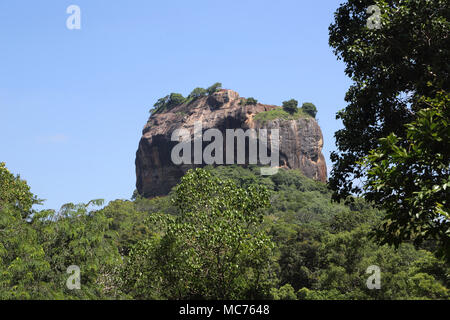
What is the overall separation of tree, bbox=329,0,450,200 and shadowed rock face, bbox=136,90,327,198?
265 ft

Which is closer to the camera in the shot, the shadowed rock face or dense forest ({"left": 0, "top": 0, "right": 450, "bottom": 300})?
dense forest ({"left": 0, "top": 0, "right": 450, "bottom": 300})

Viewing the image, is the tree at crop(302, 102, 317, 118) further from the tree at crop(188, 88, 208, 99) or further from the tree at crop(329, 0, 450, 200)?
the tree at crop(329, 0, 450, 200)

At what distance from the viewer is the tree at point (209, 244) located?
1478cm

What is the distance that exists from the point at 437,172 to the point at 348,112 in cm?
383

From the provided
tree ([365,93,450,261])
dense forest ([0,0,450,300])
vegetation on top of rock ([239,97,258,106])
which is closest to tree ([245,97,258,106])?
vegetation on top of rock ([239,97,258,106])

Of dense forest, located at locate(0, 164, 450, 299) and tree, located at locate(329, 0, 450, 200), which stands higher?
tree, located at locate(329, 0, 450, 200)

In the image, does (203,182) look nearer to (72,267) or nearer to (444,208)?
(72,267)

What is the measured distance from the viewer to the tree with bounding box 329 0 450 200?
410 inches

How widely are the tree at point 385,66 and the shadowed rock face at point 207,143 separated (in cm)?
8082

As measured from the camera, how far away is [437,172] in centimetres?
849

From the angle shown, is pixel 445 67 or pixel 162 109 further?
pixel 162 109

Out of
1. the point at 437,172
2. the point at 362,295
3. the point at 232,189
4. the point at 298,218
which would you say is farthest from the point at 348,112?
the point at 298,218

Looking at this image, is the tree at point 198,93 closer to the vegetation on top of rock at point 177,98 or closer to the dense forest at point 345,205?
the vegetation on top of rock at point 177,98

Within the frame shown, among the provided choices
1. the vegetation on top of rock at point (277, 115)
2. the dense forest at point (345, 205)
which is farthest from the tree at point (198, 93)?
the dense forest at point (345, 205)
